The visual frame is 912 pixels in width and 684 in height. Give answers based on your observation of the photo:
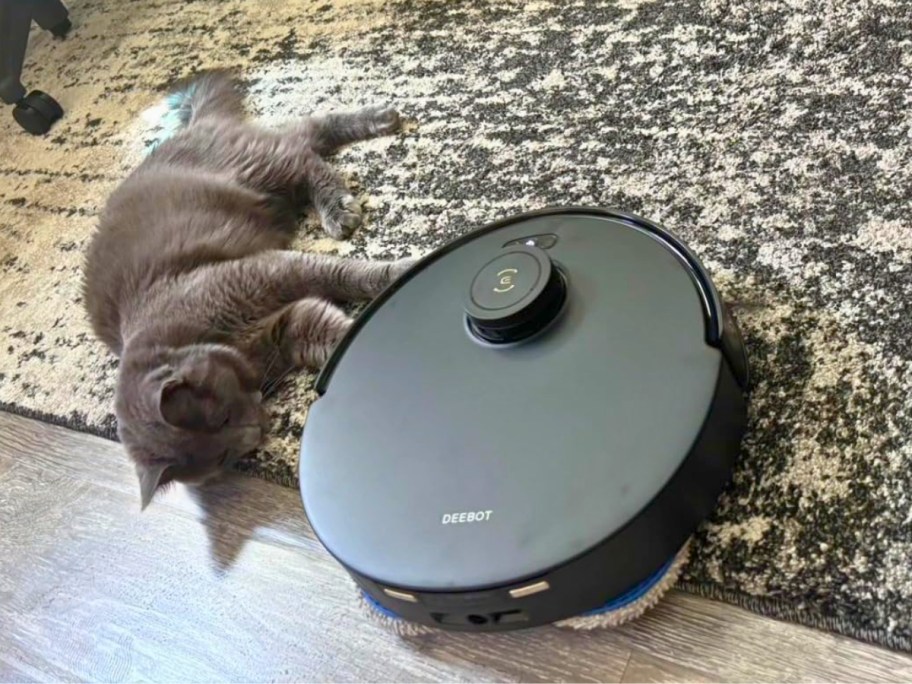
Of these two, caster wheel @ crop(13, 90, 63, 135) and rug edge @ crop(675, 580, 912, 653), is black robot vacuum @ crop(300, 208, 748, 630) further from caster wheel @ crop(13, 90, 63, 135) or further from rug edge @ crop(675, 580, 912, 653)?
caster wheel @ crop(13, 90, 63, 135)

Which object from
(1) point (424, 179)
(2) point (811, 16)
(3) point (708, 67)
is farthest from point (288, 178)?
(2) point (811, 16)

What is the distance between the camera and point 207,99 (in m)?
1.67

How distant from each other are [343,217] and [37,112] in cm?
107

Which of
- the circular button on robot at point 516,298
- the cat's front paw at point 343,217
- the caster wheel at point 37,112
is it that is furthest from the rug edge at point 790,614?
the caster wheel at point 37,112

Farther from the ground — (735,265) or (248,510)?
(735,265)

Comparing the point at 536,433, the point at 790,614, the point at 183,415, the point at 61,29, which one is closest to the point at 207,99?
the point at 183,415

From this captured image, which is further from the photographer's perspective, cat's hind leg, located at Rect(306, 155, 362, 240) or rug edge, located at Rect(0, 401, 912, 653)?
cat's hind leg, located at Rect(306, 155, 362, 240)

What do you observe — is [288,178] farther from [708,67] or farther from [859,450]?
[859,450]

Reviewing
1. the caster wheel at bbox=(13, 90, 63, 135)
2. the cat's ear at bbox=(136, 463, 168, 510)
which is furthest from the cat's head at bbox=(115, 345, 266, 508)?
the caster wheel at bbox=(13, 90, 63, 135)

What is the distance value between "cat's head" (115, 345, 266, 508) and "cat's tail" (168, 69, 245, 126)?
0.62m

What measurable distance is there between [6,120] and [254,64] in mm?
800

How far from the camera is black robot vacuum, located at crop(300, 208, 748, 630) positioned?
78 cm

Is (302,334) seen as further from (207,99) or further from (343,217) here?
(207,99)

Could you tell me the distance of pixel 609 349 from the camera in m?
0.86
